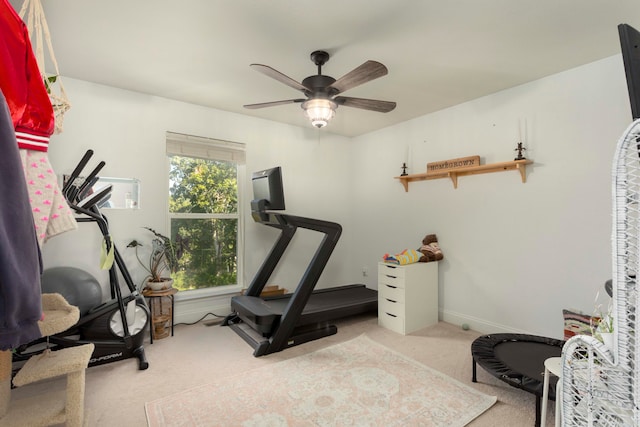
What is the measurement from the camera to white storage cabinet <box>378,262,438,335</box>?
3160mm

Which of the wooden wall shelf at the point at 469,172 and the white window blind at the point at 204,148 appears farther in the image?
the white window blind at the point at 204,148

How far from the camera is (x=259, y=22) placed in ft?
6.65

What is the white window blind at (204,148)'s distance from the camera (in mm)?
3359

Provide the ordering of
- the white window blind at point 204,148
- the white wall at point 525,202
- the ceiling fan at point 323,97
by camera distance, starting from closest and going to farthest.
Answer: the ceiling fan at point 323,97
the white wall at point 525,202
the white window blind at point 204,148

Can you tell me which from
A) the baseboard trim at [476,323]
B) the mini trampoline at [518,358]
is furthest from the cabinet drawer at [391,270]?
the mini trampoline at [518,358]

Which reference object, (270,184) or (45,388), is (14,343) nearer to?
(45,388)

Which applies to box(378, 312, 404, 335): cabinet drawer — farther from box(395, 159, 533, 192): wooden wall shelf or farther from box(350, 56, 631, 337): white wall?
box(395, 159, 533, 192): wooden wall shelf

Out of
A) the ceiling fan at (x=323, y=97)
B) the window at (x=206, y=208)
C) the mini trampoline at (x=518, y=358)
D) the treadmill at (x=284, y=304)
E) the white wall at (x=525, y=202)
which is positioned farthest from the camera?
the window at (x=206, y=208)

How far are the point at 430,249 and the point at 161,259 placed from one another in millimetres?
2861

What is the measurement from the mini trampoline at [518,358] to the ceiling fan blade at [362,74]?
6.45 feet

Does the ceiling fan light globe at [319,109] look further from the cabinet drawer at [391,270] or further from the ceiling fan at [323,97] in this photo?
the cabinet drawer at [391,270]

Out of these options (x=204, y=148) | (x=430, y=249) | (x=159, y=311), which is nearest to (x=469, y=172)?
(x=430, y=249)

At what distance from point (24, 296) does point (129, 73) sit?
8.90 feet

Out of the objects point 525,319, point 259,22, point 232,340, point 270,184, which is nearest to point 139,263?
point 232,340
